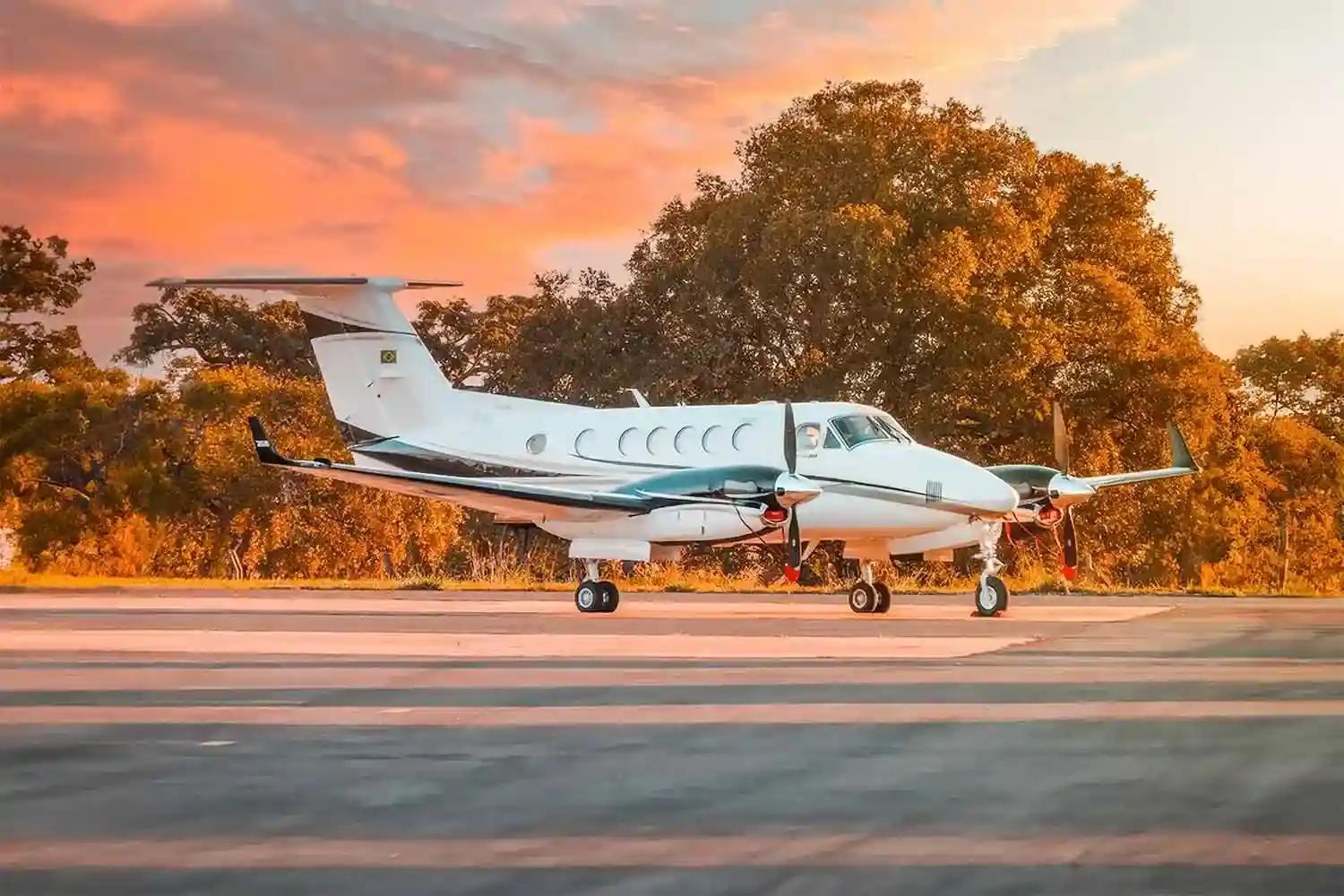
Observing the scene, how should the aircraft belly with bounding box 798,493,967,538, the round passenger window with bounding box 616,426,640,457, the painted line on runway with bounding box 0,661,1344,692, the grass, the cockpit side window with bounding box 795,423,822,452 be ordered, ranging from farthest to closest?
the grass → the round passenger window with bounding box 616,426,640,457 → the cockpit side window with bounding box 795,423,822,452 → the aircraft belly with bounding box 798,493,967,538 → the painted line on runway with bounding box 0,661,1344,692

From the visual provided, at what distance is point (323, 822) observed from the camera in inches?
273

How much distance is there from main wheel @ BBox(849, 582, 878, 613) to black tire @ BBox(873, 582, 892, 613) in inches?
1.9

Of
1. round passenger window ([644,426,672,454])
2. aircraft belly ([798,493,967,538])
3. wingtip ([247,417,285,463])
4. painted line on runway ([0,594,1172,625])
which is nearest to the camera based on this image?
painted line on runway ([0,594,1172,625])

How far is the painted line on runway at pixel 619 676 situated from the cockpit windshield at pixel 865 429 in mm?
10598

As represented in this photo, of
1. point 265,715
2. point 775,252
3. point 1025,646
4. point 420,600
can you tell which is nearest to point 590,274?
point 775,252

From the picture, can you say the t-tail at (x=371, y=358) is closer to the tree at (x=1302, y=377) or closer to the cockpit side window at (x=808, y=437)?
the cockpit side window at (x=808, y=437)

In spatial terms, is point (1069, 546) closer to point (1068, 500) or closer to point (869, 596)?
point (1068, 500)

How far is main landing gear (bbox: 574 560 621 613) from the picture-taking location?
25.9 metres

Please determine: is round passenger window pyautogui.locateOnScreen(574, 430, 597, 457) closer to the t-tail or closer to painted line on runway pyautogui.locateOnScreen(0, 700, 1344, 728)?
the t-tail

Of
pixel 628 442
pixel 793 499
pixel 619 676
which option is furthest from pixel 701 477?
pixel 619 676

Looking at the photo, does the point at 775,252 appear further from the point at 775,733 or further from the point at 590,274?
the point at 775,733

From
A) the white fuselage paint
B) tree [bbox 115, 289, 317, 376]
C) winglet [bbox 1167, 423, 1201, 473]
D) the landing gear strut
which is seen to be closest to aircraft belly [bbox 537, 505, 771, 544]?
the white fuselage paint

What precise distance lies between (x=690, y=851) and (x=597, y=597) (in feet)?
64.7

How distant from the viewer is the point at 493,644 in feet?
59.6
